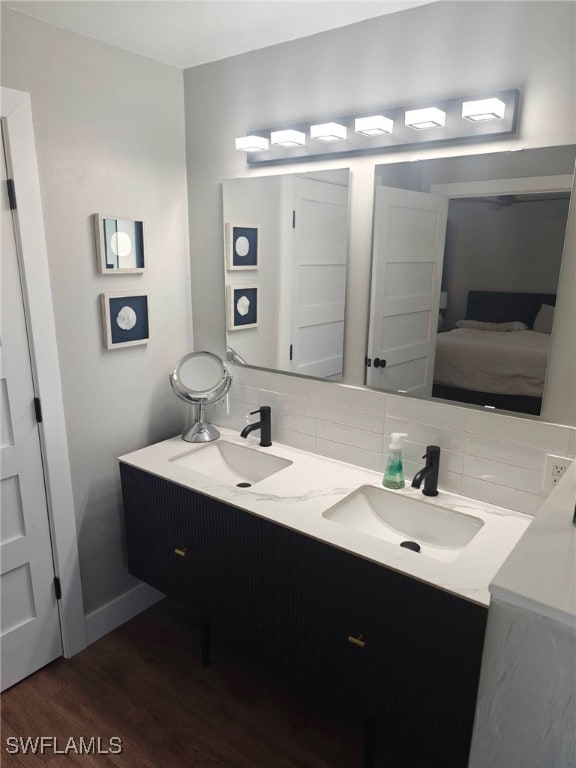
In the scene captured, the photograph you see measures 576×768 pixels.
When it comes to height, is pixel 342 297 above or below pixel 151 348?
above

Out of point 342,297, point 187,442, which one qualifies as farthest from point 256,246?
point 187,442

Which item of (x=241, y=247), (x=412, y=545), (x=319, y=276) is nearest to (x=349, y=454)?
(x=412, y=545)

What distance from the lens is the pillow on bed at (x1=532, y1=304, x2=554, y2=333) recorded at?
1622 millimetres

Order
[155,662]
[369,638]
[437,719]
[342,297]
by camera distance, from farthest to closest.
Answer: [155,662], [342,297], [369,638], [437,719]

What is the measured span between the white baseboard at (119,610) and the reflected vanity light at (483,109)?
2382mm

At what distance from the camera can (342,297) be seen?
2.06m

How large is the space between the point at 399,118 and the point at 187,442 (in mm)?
1534

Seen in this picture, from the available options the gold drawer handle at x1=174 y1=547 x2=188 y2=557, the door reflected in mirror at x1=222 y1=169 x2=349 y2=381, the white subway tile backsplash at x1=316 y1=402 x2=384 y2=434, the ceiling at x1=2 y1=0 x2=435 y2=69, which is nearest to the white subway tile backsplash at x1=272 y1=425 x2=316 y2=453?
the white subway tile backsplash at x1=316 y1=402 x2=384 y2=434

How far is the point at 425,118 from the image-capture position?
168cm

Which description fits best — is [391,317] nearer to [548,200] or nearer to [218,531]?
[548,200]

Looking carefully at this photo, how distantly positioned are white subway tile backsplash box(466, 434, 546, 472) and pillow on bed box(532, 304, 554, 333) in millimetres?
369

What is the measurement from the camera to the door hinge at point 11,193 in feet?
6.06

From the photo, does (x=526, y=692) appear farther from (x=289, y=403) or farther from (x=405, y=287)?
(x=289, y=403)

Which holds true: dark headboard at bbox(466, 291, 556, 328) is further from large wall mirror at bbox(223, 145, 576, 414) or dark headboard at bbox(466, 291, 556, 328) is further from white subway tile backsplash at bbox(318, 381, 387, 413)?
white subway tile backsplash at bbox(318, 381, 387, 413)
